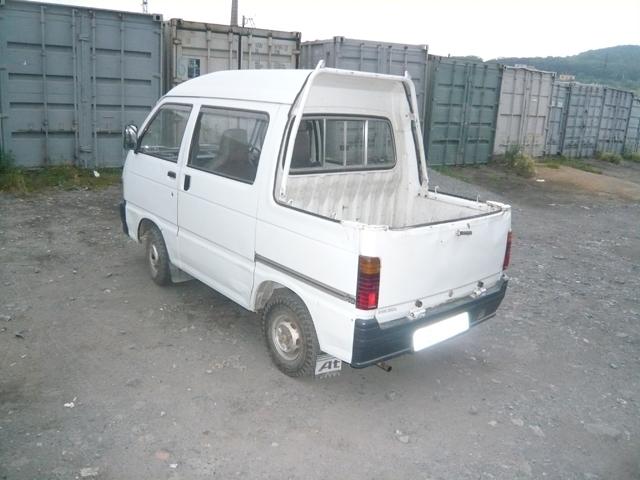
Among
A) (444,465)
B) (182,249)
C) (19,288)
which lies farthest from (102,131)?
(444,465)

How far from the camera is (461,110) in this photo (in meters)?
14.4

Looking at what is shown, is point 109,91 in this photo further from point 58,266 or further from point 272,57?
point 58,266

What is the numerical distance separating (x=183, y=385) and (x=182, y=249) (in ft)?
5.00

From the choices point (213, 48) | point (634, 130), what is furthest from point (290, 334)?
point (634, 130)

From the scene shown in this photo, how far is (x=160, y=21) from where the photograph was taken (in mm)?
10367

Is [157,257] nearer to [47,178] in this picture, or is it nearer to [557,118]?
[47,178]

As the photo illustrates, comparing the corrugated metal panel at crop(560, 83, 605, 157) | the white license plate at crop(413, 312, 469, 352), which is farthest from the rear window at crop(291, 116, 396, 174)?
the corrugated metal panel at crop(560, 83, 605, 157)

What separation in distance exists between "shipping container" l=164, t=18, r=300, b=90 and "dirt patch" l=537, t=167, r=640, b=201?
7.99 metres

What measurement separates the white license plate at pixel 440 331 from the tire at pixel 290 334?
0.70m

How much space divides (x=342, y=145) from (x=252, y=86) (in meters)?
0.87

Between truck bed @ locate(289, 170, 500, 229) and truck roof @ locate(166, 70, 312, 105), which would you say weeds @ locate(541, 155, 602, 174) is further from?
truck roof @ locate(166, 70, 312, 105)

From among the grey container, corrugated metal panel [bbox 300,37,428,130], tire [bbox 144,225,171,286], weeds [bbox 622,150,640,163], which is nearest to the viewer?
tire [bbox 144,225,171,286]

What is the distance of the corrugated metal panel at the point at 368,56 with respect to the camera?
477 inches

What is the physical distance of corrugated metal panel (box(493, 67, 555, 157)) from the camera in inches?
606
